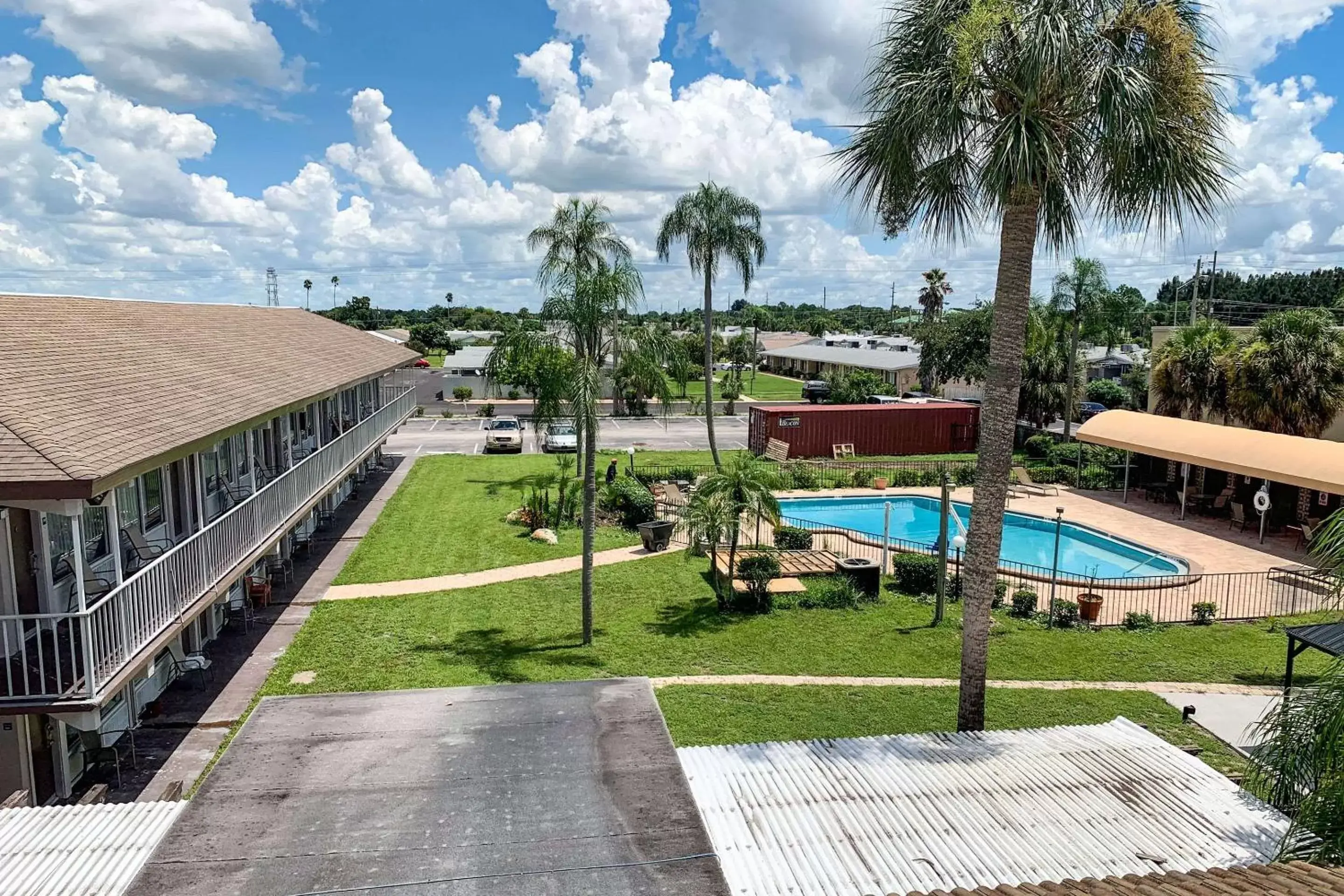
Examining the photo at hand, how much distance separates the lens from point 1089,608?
19.3 metres

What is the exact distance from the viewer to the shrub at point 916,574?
21.0 meters

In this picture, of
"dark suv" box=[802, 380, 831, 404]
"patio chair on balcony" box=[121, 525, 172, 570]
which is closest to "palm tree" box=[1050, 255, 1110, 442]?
"dark suv" box=[802, 380, 831, 404]

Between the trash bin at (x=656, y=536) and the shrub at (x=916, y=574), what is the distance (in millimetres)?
6464

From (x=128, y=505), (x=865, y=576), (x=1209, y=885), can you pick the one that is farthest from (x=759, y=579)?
(x=1209, y=885)

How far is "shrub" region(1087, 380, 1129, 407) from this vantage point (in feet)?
201

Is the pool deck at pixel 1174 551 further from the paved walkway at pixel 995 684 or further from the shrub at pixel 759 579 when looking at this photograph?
the paved walkway at pixel 995 684

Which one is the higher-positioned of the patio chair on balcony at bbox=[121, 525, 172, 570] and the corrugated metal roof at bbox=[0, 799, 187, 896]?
the patio chair on balcony at bbox=[121, 525, 172, 570]

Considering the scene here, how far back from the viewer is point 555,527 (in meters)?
26.3

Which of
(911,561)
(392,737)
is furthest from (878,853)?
(911,561)

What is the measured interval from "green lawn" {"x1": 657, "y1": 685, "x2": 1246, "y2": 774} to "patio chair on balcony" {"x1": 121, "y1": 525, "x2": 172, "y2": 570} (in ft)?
27.3

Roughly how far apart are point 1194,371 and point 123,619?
3278cm

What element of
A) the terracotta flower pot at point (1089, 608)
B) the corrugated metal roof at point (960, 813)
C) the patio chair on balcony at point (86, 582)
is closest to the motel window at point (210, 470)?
the patio chair on balcony at point (86, 582)

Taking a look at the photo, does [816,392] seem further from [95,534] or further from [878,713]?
[95,534]

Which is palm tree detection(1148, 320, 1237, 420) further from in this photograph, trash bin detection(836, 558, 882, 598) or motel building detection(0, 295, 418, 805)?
motel building detection(0, 295, 418, 805)
